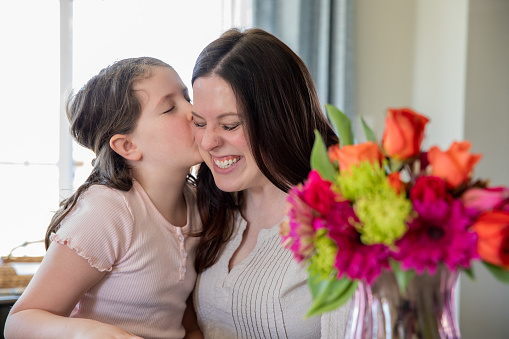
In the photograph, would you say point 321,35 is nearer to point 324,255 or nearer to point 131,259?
point 131,259

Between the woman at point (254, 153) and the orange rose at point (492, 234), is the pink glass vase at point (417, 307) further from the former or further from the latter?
the woman at point (254, 153)

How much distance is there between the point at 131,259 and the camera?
146 centimetres

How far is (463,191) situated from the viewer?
689mm

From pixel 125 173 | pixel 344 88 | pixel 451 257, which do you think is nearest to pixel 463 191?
pixel 451 257

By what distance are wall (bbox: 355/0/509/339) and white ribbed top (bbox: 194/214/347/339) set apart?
248 centimetres

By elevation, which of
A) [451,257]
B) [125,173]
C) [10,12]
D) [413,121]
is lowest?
[125,173]

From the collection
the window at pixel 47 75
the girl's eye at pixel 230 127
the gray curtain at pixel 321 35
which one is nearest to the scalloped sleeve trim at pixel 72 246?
the girl's eye at pixel 230 127

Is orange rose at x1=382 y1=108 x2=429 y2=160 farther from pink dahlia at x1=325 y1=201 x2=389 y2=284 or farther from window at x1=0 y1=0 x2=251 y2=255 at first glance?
window at x1=0 y1=0 x2=251 y2=255

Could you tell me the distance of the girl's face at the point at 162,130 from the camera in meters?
1.60

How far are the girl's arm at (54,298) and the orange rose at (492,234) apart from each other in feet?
2.70

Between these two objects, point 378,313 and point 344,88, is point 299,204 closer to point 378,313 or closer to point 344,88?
point 378,313

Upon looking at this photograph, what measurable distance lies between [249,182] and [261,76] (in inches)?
11.5

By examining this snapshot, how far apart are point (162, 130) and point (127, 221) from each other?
0.30 metres

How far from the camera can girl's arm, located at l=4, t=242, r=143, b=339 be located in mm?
1199
